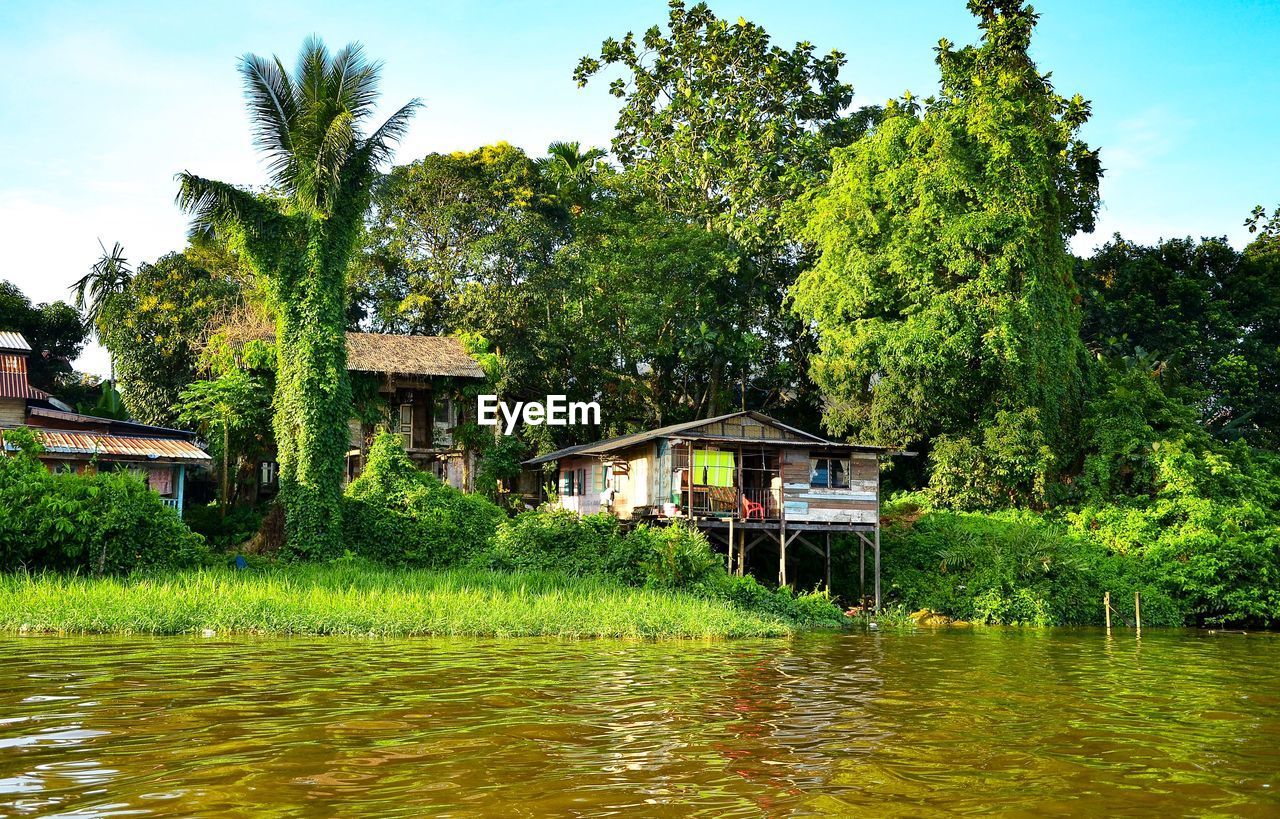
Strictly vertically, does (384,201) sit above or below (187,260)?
above

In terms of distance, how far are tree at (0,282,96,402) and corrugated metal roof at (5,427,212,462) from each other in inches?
607

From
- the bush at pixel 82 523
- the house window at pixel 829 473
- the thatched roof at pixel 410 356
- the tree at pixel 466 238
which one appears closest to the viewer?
the bush at pixel 82 523

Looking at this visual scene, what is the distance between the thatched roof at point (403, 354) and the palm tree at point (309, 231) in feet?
20.5

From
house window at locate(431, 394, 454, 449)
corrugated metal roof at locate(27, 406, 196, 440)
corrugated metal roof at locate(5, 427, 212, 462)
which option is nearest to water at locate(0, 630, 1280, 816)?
corrugated metal roof at locate(5, 427, 212, 462)

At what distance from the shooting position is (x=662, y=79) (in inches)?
1719

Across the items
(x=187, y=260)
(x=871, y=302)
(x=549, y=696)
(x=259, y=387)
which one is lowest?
(x=549, y=696)

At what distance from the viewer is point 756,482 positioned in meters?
30.1

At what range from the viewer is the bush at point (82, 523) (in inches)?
862

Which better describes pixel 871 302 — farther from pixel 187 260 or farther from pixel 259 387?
pixel 187 260

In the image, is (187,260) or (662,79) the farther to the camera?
(662,79)

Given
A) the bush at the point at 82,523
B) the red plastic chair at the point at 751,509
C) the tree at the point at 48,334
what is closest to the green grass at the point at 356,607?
the bush at the point at 82,523

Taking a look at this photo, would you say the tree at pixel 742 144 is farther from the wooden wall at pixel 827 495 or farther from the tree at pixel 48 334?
the tree at pixel 48 334

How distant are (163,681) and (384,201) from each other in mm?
31809

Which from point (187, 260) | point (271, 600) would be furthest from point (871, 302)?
point (187, 260)
